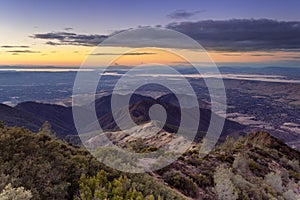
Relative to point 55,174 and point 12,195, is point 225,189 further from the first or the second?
point 12,195

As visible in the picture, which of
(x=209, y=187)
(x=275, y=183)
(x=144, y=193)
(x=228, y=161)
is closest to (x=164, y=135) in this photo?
(x=228, y=161)

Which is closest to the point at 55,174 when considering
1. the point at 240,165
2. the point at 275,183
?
the point at 275,183

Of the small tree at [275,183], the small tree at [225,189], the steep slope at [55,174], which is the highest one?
the steep slope at [55,174]

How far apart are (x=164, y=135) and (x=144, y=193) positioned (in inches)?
4254

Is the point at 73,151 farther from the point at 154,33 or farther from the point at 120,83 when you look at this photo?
the point at 154,33

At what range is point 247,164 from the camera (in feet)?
128

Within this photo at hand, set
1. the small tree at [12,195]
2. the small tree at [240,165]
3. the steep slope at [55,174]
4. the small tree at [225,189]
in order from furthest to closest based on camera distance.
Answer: the small tree at [240,165] < the small tree at [225,189] < the steep slope at [55,174] < the small tree at [12,195]

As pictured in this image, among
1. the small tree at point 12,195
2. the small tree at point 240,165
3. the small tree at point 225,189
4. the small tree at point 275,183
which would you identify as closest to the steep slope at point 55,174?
the small tree at point 12,195

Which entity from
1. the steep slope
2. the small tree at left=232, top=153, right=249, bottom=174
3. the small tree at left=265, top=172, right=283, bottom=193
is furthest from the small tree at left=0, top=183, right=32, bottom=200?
the small tree at left=232, top=153, right=249, bottom=174

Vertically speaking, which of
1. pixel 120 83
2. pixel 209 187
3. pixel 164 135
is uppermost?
pixel 120 83

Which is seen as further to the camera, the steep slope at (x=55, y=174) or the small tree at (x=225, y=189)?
the small tree at (x=225, y=189)

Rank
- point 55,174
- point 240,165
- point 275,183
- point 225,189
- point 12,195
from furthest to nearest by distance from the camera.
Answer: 1. point 240,165
2. point 275,183
3. point 225,189
4. point 55,174
5. point 12,195

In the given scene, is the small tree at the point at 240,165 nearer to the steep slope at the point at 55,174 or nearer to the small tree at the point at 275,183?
the small tree at the point at 275,183

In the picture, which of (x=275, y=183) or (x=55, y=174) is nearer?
(x=55, y=174)
